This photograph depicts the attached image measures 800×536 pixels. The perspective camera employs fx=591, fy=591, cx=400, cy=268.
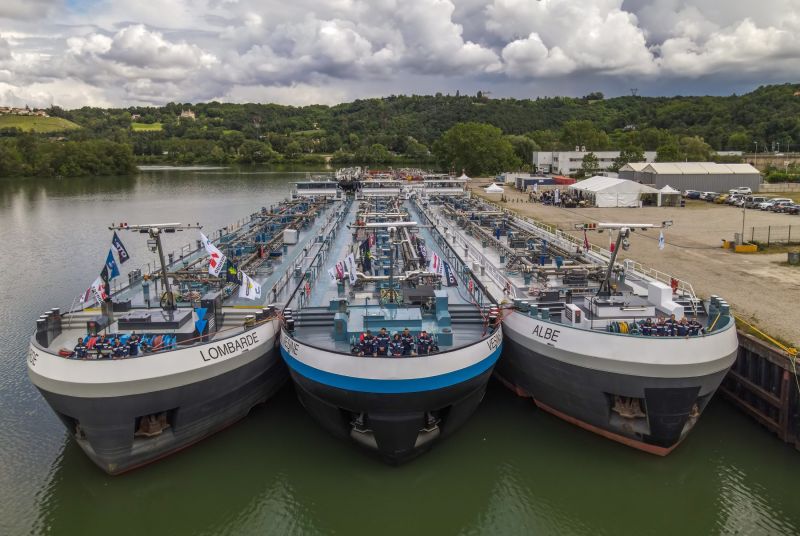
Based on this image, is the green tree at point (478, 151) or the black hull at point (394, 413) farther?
the green tree at point (478, 151)

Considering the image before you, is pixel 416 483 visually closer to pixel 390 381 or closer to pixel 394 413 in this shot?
pixel 394 413

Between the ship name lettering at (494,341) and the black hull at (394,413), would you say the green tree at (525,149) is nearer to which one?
the ship name lettering at (494,341)

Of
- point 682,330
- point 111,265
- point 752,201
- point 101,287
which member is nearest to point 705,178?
point 752,201

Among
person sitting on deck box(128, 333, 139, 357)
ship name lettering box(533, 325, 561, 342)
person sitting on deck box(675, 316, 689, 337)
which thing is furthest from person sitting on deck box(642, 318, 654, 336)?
person sitting on deck box(128, 333, 139, 357)

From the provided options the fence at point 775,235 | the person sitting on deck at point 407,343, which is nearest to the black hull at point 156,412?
the person sitting on deck at point 407,343

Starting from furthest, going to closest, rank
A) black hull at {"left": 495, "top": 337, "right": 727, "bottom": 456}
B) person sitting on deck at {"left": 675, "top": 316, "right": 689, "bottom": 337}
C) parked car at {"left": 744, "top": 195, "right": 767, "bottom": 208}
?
1. parked car at {"left": 744, "top": 195, "right": 767, "bottom": 208}
2. person sitting on deck at {"left": 675, "top": 316, "right": 689, "bottom": 337}
3. black hull at {"left": 495, "top": 337, "right": 727, "bottom": 456}

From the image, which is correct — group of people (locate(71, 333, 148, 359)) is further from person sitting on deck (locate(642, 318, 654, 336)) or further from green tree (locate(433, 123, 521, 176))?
green tree (locate(433, 123, 521, 176))
